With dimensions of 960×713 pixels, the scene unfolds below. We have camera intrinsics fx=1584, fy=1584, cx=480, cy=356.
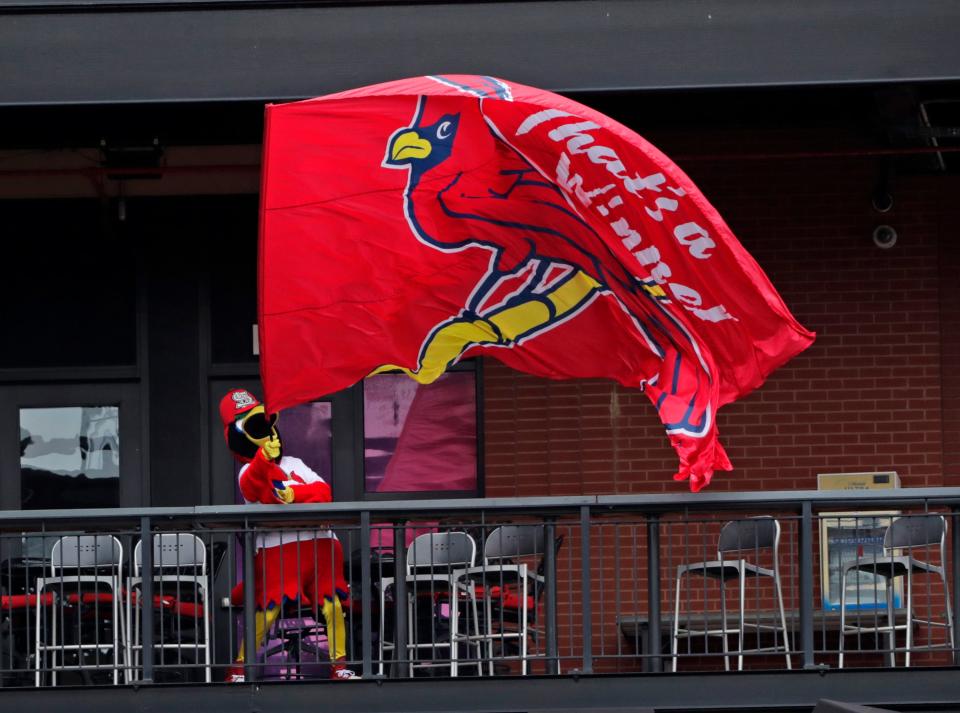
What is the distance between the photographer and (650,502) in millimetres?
8695

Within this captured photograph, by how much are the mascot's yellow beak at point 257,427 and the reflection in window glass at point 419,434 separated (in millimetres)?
2808

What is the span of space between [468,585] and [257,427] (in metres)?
1.54

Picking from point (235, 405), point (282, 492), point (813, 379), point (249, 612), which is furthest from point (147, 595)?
point (813, 379)

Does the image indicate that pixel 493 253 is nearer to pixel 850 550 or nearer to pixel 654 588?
pixel 654 588

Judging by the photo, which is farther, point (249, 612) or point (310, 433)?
point (310, 433)

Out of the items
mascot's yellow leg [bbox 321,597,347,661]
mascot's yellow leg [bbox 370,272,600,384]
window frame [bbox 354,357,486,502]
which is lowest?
mascot's yellow leg [bbox 321,597,347,661]

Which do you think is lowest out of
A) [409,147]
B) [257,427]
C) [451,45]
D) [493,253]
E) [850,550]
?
[850,550]

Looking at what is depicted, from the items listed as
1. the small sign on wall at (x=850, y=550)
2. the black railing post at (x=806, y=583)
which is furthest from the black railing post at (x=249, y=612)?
the small sign on wall at (x=850, y=550)

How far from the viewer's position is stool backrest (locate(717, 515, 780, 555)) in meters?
9.13

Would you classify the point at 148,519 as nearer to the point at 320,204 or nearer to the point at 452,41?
the point at 320,204

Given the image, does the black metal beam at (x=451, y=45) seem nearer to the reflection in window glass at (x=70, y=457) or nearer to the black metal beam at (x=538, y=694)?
the reflection in window glass at (x=70, y=457)

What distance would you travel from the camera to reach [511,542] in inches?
355

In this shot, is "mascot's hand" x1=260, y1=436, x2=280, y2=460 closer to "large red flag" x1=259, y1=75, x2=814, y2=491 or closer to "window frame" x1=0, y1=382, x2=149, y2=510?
"large red flag" x1=259, y1=75, x2=814, y2=491

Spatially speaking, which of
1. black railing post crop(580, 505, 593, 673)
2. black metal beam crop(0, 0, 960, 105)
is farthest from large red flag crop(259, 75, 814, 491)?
black metal beam crop(0, 0, 960, 105)
